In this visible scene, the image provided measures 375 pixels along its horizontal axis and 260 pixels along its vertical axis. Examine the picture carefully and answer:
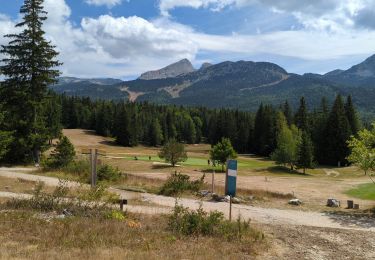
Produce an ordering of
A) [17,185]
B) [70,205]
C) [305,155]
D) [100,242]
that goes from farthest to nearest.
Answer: [305,155]
[17,185]
[70,205]
[100,242]

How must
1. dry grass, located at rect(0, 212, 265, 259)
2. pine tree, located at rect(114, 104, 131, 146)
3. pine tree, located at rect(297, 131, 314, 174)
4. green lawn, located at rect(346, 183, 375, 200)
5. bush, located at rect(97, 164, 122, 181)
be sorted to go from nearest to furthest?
dry grass, located at rect(0, 212, 265, 259), bush, located at rect(97, 164, 122, 181), green lawn, located at rect(346, 183, 375, 200), pine tree, located at rect(297, 131, 314, 174), pine tree, located at rect(114, 104, 131, 146)

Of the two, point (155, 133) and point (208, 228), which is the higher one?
point (208, 228)

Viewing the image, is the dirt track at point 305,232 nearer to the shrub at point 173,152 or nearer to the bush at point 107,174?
the bush at point 107,174

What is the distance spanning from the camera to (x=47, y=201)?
14.8 m

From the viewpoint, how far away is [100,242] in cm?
1091

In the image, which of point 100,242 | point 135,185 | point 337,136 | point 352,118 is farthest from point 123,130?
point 100,242

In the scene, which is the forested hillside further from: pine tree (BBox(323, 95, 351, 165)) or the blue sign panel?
the blue sign panel

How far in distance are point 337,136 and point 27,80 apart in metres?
58.1

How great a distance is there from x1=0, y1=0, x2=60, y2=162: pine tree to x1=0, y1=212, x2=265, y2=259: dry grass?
23.4m

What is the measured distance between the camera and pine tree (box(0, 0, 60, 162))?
35062 millimetres

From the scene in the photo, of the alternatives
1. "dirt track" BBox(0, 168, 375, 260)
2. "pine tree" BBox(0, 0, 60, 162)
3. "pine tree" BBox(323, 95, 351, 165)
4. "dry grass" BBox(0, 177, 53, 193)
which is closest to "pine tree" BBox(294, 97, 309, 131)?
"pine tree" BBox(323, 95, 351, 165)

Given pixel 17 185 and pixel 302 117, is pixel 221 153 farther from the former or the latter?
pixel 17 185

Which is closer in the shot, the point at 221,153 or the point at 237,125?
the point at 221,153

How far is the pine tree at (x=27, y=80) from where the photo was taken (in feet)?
115
